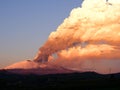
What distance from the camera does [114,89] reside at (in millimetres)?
109688

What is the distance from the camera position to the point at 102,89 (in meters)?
119

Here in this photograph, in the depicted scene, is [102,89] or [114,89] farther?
[102,89]

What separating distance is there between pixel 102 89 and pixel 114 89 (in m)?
10.2
